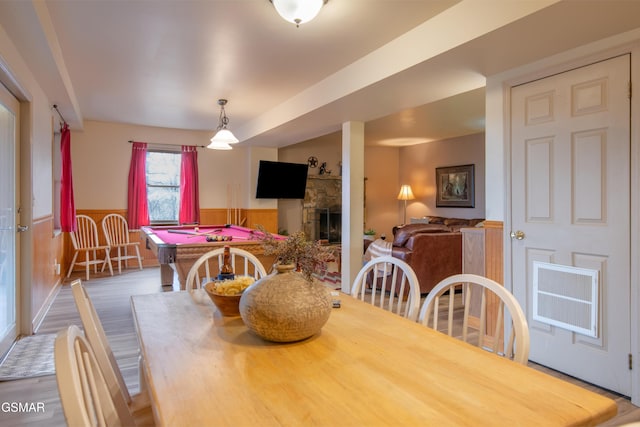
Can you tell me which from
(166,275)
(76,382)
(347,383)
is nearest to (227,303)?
(347,383)

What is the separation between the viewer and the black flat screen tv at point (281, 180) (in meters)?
7.22

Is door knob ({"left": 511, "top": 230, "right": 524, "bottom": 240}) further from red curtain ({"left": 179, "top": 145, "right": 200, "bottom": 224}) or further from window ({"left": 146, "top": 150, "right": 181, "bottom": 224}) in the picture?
window ({"left": 146, "top": 150, "right": 181, "bottom": 224})

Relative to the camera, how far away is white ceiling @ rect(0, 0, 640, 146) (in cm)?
232

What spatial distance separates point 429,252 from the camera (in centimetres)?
446

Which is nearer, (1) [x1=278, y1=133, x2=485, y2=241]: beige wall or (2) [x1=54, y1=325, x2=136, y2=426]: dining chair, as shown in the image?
(2) [x1=54, y1=325, x2=136, y2=426]: dining chair

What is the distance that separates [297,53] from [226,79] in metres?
1.06

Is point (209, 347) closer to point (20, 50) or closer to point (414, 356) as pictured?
point (414, 356)

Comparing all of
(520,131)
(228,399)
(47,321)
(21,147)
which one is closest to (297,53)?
(520,131)

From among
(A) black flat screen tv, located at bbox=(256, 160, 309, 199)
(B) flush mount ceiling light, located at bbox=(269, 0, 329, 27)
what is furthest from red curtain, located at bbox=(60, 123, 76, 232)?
(B) flush mount ceiling light, located at bbox=(269, 0, 329, 27)

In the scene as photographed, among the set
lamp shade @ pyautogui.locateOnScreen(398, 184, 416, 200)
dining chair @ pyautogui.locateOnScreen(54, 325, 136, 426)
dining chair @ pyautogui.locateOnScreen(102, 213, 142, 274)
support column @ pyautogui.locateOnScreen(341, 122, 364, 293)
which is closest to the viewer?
dining chair @ pyautogui.locateOnScreen(54, 325, 136, 426)

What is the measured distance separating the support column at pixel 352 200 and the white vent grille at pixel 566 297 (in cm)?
237

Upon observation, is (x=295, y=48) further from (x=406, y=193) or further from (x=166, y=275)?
(x=406, y=193)

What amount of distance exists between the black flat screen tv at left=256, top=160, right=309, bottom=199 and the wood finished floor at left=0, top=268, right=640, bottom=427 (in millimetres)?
2401

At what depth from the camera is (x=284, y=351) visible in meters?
1.16
